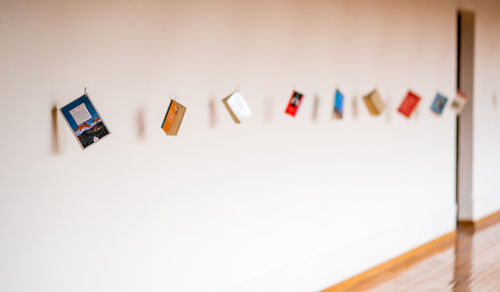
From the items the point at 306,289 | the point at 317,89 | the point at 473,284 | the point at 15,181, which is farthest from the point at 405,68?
the point at 15,181

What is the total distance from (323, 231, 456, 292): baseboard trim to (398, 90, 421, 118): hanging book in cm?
126

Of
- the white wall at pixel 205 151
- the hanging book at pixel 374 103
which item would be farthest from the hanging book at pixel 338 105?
the hanging book at pixel 374 103

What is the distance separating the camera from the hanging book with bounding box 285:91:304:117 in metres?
3.67

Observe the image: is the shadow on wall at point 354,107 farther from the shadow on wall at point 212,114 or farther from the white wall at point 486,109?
the white wall at point 486,109

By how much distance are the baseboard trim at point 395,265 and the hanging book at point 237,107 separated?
1539mm

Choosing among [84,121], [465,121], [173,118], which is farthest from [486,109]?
[84,121]

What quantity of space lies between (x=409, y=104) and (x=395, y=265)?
140 cm

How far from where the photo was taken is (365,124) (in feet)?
14.5

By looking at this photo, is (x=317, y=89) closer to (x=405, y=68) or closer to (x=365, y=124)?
(x=365, y=124)

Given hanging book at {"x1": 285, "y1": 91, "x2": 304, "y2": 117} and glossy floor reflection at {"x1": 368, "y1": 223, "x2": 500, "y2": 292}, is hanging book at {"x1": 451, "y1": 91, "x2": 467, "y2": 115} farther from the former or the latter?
hanging book at {"x1": 285, "y1": 91, "x2": 304, "y2": 117}

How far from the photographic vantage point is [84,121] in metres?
2.59

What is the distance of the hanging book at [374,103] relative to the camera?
14.3ft

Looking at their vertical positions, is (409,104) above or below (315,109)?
below

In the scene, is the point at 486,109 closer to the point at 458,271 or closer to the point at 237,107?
the point at 458,271
